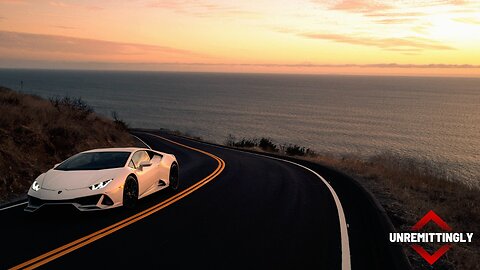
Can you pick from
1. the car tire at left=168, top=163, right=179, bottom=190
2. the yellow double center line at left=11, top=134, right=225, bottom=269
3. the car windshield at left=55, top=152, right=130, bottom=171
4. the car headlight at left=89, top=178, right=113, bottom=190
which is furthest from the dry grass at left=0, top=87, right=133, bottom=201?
the yellow double center line at left=11, top=134, right=225, bottom=269

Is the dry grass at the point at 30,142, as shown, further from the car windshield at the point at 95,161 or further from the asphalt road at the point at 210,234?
the asphalt road at the point at 210,234

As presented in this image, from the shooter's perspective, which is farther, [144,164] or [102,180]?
[144,164]

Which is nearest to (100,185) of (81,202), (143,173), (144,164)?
(81,202)

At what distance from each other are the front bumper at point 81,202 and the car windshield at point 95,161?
1.13 metres

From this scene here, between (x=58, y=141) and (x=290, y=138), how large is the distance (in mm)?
57965

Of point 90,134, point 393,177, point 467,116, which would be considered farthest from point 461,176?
point 467,116

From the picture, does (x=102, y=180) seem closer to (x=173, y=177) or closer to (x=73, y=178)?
(x=73, y=178)

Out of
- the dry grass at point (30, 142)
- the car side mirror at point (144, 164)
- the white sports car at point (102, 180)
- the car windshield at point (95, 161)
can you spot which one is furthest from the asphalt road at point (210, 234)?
the dry grass at point (30, 142)

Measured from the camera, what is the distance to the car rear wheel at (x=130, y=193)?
8539 millimetres

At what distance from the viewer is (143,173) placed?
31.1ft

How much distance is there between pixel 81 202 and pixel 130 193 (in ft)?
4.30

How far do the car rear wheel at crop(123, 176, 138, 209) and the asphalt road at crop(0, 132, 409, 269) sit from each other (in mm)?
213

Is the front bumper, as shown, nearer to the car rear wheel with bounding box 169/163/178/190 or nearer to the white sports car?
the white sports car

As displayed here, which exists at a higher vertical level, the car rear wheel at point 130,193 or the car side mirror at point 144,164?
the car side mirror at point 144,164
